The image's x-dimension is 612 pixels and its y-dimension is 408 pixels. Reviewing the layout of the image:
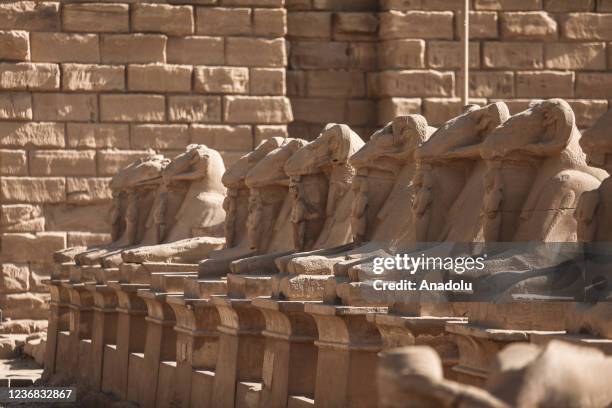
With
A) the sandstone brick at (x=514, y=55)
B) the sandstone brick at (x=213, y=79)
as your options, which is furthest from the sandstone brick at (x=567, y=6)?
the sandstone brick at (x=213, y=79)

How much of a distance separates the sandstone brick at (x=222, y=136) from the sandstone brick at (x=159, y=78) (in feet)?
1.93

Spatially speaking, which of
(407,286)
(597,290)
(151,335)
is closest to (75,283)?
(151,335)

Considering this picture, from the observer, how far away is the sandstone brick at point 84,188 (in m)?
22.5

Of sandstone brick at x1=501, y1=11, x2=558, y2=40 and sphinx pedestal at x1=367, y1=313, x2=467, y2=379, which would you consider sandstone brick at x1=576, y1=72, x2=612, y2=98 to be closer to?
sandstone brick at x1=501, y1=11, x2=558, y2=40

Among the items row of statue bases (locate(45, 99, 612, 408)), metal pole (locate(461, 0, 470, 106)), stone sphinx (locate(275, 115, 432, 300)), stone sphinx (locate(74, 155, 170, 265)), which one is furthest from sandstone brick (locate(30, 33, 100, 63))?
stone sphinx (locate(275, 115, 432, 300))

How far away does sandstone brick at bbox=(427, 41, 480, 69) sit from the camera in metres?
22.8

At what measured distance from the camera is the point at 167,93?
74.0 ft

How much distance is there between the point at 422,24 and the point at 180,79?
3.37m

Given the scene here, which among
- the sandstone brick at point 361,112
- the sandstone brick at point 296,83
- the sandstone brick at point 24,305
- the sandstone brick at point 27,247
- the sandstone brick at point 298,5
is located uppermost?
the sandstone brick at point 298,5

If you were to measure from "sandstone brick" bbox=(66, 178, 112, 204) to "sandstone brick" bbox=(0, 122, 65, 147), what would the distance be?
60 centimetres

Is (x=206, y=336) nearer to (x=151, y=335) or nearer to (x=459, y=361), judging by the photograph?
(x=151, y=335)

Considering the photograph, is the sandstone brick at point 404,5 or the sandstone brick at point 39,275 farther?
the sandstone brick at point 404,5

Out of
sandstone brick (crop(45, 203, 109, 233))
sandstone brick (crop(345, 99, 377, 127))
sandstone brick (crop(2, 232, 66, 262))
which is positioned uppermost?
sandstone brick (crop(345, 99, 377, 127))

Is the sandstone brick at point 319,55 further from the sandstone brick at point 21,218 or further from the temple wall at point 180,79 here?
the sandstone brick at point 21,218
